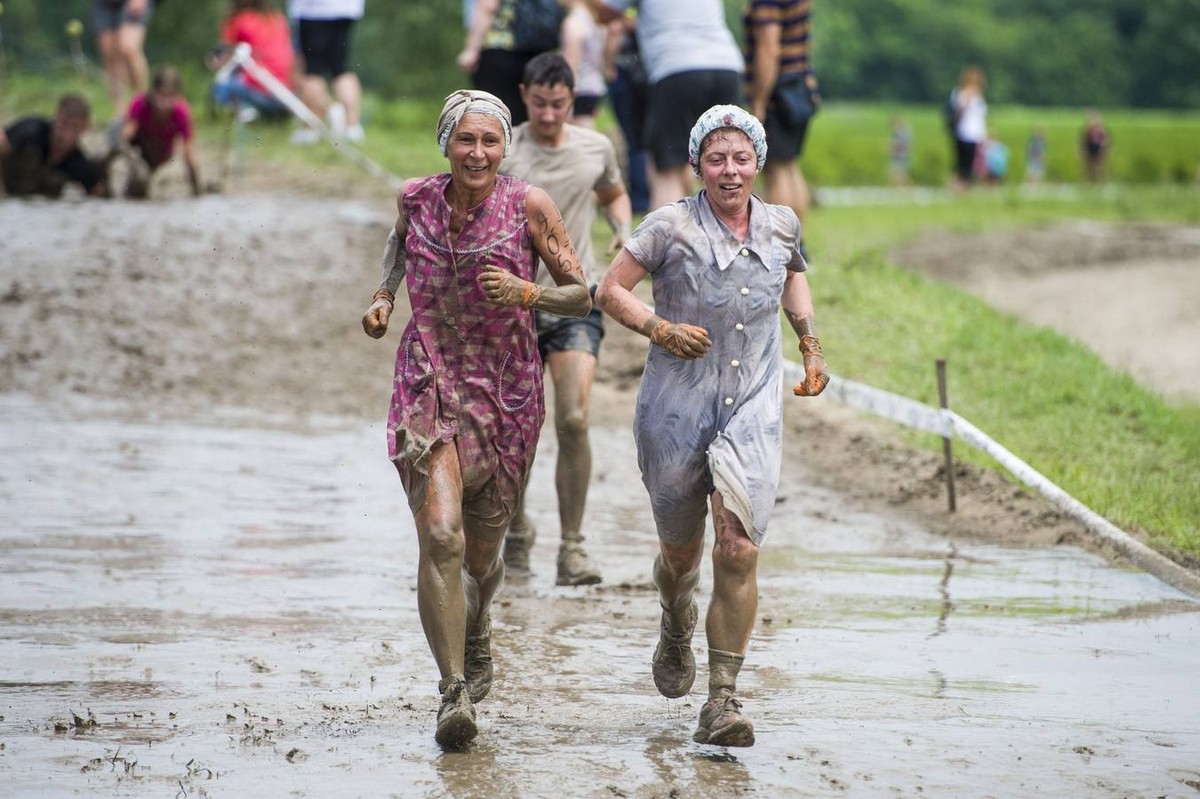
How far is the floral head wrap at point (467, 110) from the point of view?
246 inches

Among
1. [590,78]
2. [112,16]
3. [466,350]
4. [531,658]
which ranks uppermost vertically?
[112,16]

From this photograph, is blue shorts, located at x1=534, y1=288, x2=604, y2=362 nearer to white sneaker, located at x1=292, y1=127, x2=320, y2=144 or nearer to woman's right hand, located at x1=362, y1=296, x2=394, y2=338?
woman's right hand, located at x1=362, y1=296, x2=394, y2=338

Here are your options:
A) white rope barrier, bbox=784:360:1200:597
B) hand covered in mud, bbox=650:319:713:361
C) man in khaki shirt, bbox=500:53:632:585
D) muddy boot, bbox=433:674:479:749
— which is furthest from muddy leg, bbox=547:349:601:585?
muddy boot, bbox=433:674:479:749

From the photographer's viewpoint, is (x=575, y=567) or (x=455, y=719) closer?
(x=455, y=719)

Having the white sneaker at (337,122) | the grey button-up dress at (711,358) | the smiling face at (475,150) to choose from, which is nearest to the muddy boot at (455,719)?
the grey button-up dress at (711,358)

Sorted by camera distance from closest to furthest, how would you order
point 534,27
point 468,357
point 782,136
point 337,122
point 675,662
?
point 468,357 → point 675,662 → point 534,27 → point 782,136 → point 337,122

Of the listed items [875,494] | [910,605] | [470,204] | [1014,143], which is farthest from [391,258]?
[1014,143]

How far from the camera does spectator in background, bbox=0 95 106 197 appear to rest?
51.4 feet

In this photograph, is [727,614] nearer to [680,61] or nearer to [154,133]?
[680,61]

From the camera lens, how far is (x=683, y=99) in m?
12.1

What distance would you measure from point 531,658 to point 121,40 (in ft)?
42.9

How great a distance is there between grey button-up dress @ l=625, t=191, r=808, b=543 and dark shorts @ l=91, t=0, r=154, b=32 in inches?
531

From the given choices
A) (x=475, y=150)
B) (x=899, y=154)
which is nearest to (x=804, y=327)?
(x=475, y=150)

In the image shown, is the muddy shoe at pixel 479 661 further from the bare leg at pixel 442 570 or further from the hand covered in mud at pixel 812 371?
the hand covered in mud at pixel 812 371
